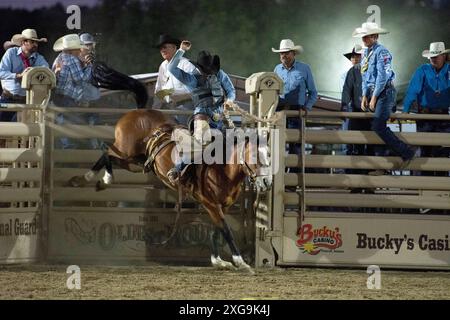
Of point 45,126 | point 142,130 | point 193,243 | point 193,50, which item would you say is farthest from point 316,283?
point 193,50

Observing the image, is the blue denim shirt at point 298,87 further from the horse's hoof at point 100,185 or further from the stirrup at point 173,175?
the horse's hoof at point 100,185

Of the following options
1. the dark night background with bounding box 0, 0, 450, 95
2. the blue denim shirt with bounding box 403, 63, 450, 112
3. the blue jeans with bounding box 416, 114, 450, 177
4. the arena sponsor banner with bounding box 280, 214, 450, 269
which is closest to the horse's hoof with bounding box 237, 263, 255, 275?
the arena sponsor banner with bounding box 280, 214, 450, 269

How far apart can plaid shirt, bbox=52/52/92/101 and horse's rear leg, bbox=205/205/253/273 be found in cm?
223

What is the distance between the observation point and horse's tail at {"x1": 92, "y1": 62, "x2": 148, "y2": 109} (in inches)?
417

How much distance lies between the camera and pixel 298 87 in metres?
11.0

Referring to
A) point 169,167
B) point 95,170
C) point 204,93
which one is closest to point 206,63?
point 204,93

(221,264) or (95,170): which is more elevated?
(95,170)

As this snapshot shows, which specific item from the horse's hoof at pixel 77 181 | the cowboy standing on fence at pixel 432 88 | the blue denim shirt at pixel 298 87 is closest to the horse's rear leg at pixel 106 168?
the horse's hoof at pixel 77 181

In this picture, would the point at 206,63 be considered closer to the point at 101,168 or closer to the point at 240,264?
the point at 101,168

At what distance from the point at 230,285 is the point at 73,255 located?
2281mm

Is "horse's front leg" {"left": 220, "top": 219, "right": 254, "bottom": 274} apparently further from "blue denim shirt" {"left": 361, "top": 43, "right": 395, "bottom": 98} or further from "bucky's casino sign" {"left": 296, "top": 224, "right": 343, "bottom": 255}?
"blue denim shirt" {"left": 361, "top": 43, "right": 395, "bottom": 98}

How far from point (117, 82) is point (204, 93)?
1.23 metres

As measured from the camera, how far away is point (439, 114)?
10.4 m

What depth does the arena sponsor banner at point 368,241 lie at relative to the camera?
987 centimetres
